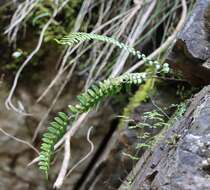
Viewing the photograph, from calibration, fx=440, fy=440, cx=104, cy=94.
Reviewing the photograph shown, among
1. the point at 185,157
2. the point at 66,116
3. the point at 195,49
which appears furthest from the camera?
the point at 195,49

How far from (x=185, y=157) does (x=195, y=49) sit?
534 millimetres

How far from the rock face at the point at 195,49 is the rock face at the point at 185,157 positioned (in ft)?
0.89

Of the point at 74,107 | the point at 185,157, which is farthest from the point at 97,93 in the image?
the point at 185,157

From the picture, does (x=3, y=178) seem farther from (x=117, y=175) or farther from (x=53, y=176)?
(x=117, y=175)

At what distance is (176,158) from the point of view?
0.86 metres

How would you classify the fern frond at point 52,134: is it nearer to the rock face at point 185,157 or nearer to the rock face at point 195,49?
the rock face at point 185,157

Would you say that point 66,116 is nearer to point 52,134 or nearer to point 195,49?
point 52,134

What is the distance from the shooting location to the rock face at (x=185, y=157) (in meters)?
0.80

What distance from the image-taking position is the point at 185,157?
0.84 metres

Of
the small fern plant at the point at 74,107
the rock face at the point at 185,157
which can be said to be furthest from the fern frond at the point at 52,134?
the rock face at the point at 185,157

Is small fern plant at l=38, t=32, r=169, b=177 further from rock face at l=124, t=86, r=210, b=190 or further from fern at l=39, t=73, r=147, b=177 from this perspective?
rock face at l=124, t=86, r=210, b=190

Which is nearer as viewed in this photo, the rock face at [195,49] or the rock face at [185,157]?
the rock face at [185,157]

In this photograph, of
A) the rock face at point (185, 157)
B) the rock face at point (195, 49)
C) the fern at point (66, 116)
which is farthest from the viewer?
the rock face at point (195, 49)

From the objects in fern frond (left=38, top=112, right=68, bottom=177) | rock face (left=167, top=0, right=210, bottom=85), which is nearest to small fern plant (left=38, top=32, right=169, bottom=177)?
fern frond (left=38, top=112, right=68, bottom=177)
